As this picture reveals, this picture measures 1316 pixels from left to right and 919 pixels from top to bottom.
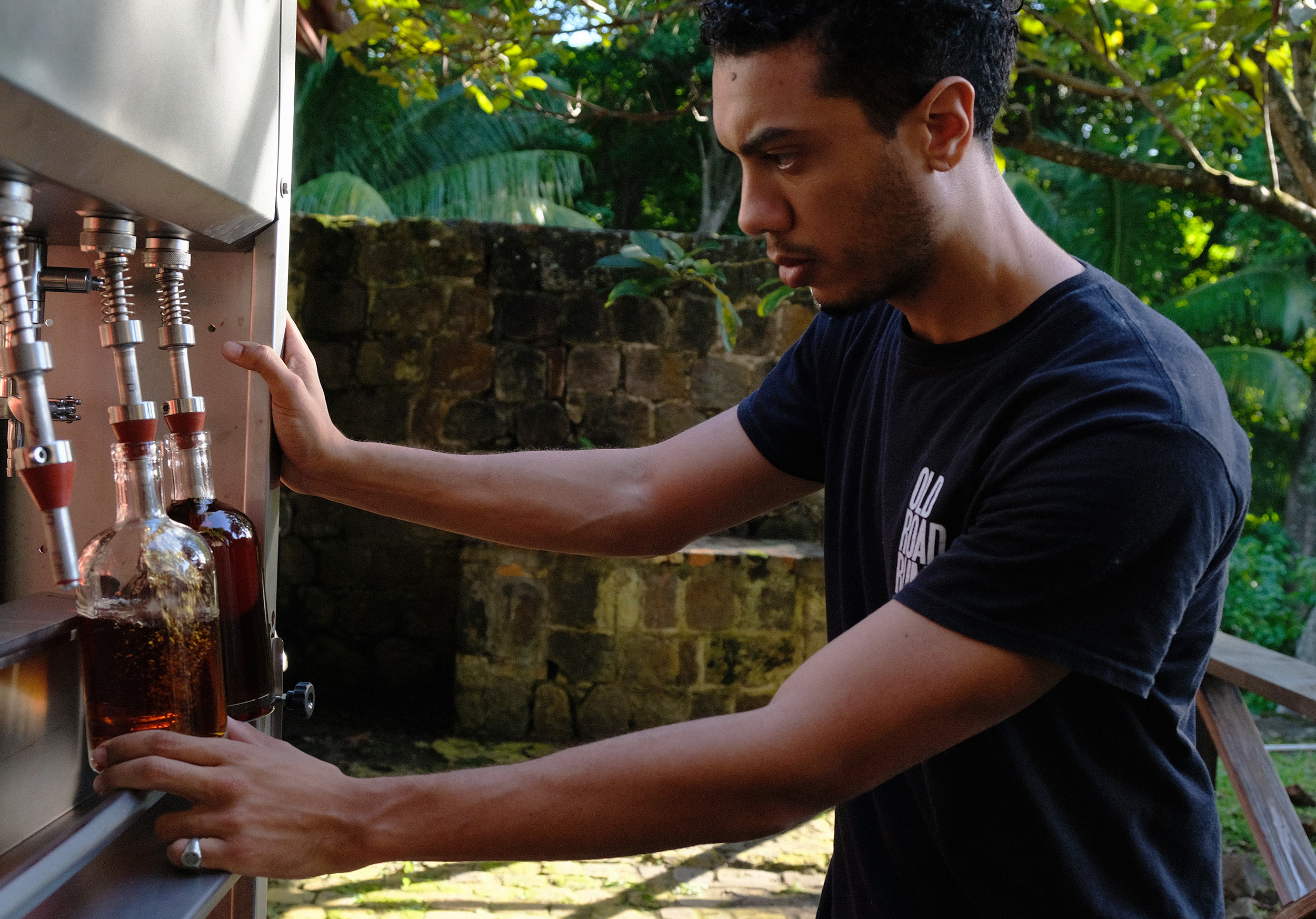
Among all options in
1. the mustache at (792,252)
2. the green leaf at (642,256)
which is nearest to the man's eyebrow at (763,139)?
the mustache at (792,252)

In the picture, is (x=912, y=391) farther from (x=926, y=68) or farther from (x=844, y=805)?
(x=844, y=805)

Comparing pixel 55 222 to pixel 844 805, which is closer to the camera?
pixel 55 222

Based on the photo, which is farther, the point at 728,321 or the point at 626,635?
the point at 626,635

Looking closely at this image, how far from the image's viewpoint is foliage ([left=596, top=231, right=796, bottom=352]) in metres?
4.09

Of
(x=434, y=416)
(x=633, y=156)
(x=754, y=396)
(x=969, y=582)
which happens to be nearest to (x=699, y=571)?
(x=434, y=416)

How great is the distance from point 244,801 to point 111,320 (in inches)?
16.8

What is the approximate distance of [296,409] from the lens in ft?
4.27

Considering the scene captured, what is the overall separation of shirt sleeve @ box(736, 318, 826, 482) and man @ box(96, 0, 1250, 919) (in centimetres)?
18

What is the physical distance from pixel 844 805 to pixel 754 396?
60 centimetres

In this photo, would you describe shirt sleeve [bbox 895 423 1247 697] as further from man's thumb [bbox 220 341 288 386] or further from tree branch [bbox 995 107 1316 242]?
tree branch [bbox 995 107 1316 242]

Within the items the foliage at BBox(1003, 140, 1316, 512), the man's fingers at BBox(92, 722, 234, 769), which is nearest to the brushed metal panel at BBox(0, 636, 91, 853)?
the man's fingers at BBox(92, 722, 234, 769)

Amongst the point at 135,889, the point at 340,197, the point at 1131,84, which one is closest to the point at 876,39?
the point at 135,889

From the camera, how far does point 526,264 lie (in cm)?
471

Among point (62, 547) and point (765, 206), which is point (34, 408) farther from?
point (765, 206)
